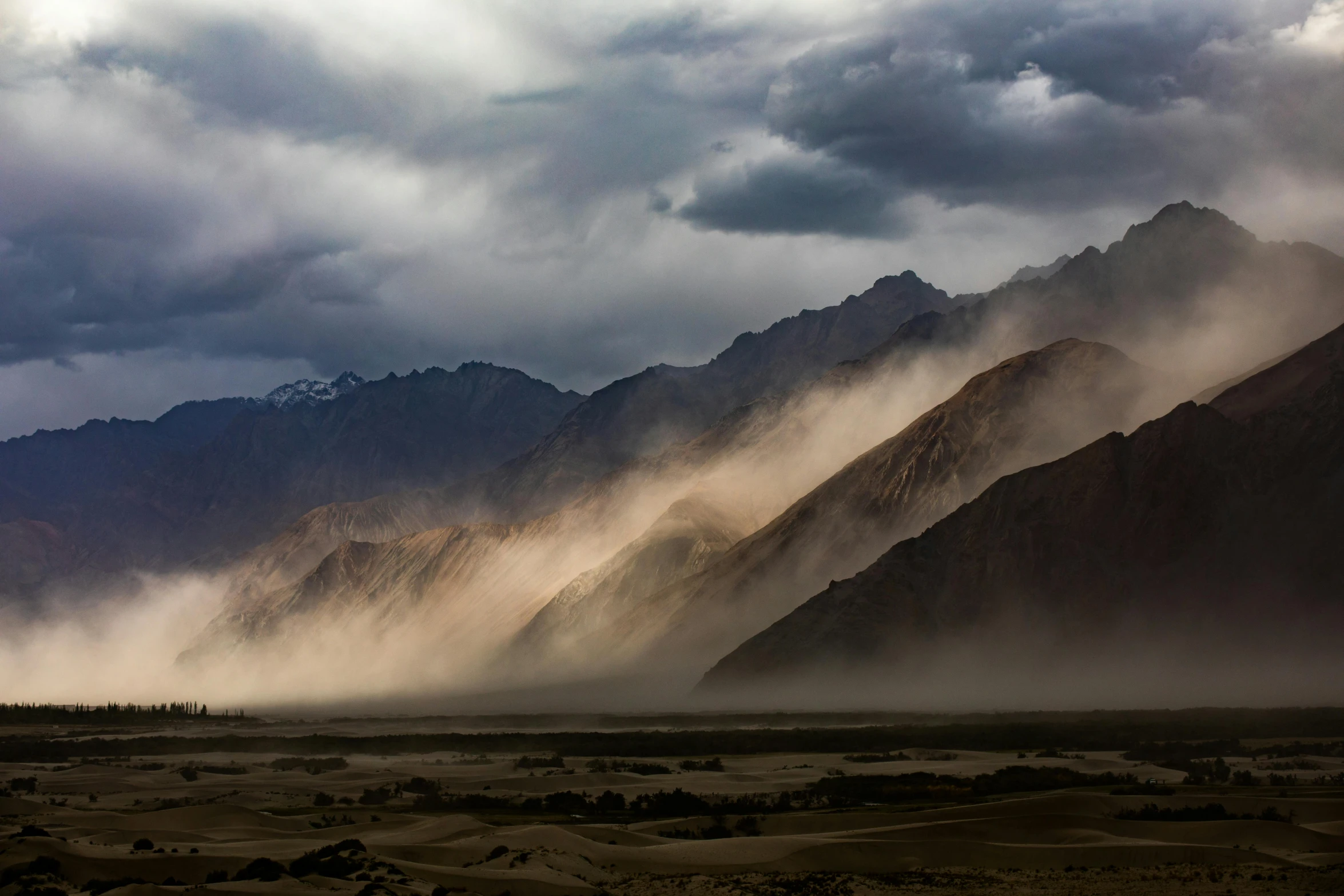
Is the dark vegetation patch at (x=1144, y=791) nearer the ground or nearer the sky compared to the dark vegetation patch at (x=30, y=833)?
nearer the ground

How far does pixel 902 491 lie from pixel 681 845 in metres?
156

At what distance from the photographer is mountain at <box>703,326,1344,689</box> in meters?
137

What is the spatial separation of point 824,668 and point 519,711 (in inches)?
1650

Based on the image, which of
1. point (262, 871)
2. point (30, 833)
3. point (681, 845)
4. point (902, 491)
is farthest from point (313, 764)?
point (902, 491)

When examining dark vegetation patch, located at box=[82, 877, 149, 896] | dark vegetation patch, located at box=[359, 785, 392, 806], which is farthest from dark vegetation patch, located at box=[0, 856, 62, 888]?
dark vegetation patch, located at box=[359, 785, 392, 806]

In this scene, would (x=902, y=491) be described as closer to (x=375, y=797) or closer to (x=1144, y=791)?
(x=375, y=797)

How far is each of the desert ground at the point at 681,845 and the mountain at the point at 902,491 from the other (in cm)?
12598

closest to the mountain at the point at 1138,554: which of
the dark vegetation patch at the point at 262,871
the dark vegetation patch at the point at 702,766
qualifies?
the dark vegetation patch at the point at 702,766

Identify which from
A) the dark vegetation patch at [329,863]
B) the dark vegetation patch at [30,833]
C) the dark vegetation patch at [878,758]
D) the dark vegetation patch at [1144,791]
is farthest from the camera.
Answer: the dark vegetation patch at [878,758]

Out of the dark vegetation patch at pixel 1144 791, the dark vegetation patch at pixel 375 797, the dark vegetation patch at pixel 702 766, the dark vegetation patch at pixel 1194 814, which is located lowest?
the dark vegetation patch at pixel 702 766

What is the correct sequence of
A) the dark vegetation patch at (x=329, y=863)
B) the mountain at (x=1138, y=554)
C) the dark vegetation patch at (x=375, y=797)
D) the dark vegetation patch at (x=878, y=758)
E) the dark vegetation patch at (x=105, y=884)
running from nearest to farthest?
the dark vegetation patch at (x=105, y=884) → the dark vegetation patch at (x=329, y=863) → the dark vegetation patch at (x=375, y=797) → the dark vegetation patch at (x=878, y=758) → the mountain at (x=1138, y=554)

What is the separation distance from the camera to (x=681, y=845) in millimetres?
38156

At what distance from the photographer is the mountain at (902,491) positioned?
183875 mm

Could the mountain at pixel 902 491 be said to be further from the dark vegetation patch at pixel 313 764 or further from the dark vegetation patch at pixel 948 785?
the dark vegetation patch at pixel 948 785
